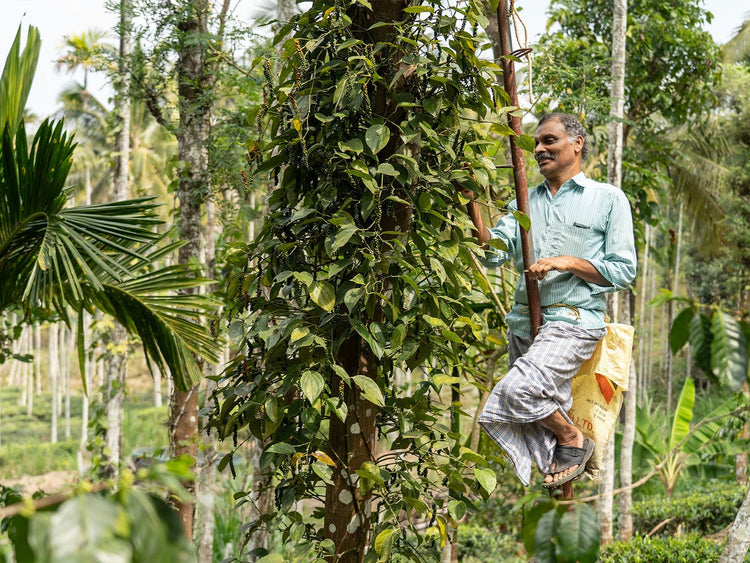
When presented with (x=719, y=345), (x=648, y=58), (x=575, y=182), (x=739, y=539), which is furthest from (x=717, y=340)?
(x=648, y=58)

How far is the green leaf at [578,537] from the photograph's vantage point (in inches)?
44.0

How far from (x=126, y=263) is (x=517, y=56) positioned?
2.12 metres

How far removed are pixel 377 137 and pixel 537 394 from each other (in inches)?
34.7

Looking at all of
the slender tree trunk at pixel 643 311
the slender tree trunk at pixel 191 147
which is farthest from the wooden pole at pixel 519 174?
the slender tree trunk at pixel 643 311

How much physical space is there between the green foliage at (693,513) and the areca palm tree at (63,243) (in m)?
6.48

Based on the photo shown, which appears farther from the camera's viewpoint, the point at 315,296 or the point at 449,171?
the point at 449,171

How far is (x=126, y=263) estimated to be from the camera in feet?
11.3

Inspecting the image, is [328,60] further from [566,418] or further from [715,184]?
[715,184]

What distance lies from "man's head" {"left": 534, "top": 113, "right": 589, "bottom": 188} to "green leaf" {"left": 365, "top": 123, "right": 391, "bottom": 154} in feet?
2.12

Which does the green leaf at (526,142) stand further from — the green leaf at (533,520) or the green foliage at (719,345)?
the green leaf at (533,520)

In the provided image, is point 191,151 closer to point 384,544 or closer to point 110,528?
point 384,544

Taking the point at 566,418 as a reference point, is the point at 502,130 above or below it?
above

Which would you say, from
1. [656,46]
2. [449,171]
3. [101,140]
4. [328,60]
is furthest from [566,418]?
[101,140]

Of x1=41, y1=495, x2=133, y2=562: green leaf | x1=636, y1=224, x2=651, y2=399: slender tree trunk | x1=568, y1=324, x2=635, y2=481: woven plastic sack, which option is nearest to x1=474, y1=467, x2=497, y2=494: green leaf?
x1=568, y1=324, x2=635, y2=481: woven plastic sack
